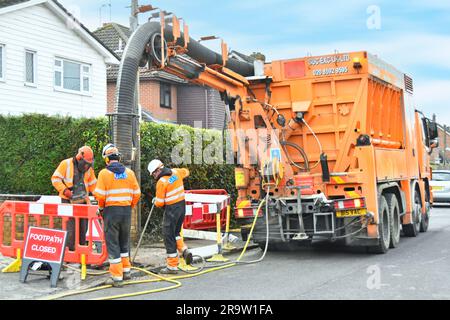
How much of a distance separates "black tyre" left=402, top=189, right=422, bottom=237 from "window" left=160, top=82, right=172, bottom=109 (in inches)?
738

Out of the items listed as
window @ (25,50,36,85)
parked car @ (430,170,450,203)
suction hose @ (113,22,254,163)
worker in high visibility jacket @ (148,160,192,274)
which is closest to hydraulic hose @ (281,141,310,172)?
suction hose @ (113,22,254,163)

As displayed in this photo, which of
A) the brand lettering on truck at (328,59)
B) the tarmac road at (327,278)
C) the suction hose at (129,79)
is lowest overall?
the tarmac road at (327,278)

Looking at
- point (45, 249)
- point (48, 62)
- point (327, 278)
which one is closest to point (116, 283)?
point (45, 249)

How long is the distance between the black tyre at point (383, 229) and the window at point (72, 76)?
14231mm

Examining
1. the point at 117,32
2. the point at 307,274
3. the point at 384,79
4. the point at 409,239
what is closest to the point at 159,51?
the point at 307,274

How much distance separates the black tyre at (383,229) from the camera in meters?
10.5

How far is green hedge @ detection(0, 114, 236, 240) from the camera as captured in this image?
12.4 metres

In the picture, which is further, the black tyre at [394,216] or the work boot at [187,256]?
A: the black tyre at [394,216]

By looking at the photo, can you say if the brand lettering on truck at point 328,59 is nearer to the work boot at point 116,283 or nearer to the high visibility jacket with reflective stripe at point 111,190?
the high visibility jacket with reflective stripe at point 111,190

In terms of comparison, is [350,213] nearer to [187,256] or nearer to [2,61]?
[187,256]

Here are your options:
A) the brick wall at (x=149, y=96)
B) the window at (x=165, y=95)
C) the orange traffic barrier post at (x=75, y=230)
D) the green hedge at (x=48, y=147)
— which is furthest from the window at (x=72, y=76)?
the orange traffic barrier post at (x=75, y=230)

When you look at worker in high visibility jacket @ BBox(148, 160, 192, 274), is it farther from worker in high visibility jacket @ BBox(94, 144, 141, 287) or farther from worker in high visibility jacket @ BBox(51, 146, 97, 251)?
worker in high visibility jacket @ BBox(51, 146, 97, 251)

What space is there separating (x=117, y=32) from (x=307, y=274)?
26.4 metres

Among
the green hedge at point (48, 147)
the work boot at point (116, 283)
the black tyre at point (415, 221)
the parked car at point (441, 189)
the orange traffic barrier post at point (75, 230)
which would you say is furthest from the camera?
the parked car at point (441, 189)
